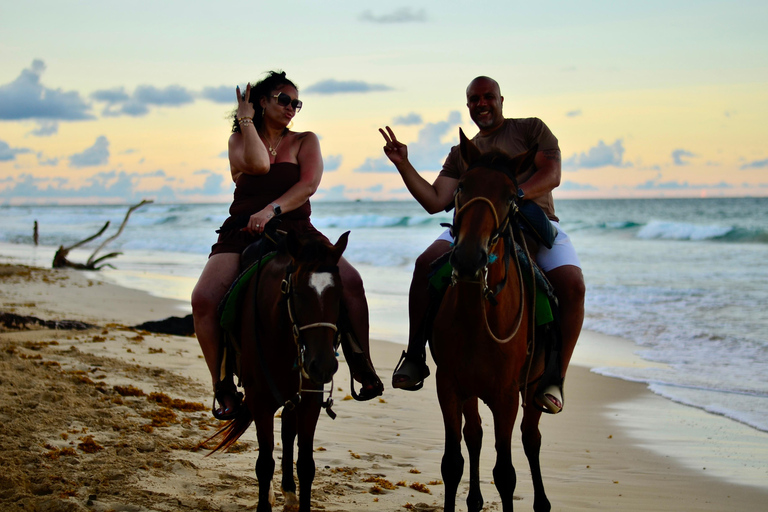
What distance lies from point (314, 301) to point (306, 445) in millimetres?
946

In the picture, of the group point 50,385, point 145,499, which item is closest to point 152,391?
point 50,385

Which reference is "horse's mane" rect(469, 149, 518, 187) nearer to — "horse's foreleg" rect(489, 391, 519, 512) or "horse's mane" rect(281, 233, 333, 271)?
"horse's mane" rect(281, 233, 333, 271)

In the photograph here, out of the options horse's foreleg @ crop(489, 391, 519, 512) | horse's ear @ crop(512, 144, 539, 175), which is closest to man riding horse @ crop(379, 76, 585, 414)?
horse's foreleg @ crop(489, 391, 519, 512)

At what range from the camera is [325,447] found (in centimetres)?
571

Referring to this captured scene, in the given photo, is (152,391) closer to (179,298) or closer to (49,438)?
(49,438)

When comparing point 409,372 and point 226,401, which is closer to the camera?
point 226,401

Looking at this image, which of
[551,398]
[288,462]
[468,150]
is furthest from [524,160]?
[288,462]

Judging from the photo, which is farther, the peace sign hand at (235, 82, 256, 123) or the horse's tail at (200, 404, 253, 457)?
the horse's tail at (200, 404, 253, 457)

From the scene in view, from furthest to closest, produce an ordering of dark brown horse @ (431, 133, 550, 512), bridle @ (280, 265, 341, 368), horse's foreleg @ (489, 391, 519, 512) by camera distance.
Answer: horse's foreleg @ (489, 391, 519, 512), bridle @ (280, 265, 341, 368), dark brown horse @ (431, 133, 550, 512)

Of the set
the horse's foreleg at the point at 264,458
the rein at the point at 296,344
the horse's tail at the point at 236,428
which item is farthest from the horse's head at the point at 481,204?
Result: the horse's tail at the point at 236,428

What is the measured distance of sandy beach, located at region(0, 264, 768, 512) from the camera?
14.5 ft

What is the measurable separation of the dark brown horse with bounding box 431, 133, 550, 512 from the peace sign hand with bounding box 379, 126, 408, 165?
811mm

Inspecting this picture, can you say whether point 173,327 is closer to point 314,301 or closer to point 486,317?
point 314,301

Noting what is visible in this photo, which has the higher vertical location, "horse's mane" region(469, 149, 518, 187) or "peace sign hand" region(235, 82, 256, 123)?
"peace sign hand" region(235, 82, 256, 123)
